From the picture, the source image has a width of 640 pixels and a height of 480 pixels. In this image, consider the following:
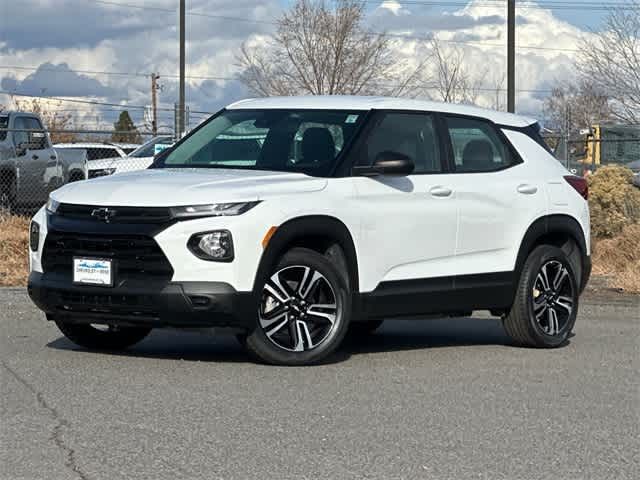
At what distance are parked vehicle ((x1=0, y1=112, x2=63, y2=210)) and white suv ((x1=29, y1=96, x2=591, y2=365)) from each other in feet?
40.5

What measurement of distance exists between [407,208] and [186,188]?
1.66 meters

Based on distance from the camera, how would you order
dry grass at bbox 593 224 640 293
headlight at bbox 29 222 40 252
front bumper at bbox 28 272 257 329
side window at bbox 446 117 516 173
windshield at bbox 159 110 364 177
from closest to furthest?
front bumper at bbox 28 272 257 329 < headlight at bbox 29 222 40 252 < windshield at bbox 159 110 364 177 < side window at bbox 446 117 516 173 < dry grass at bbox 593 224 640 293

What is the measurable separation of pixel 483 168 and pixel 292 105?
1506 mm

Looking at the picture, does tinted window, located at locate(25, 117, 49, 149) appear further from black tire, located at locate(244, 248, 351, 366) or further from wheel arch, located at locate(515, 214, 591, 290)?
black tire, located at locate(244, 248, 351, 366)

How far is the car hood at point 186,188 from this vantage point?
27.3 feet

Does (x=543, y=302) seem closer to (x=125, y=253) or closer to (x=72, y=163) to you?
→ (x=125, y=253)

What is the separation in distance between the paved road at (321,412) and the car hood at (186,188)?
3.54 ft

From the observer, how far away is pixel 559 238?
10.6m

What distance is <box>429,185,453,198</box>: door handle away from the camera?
9445 millimetres

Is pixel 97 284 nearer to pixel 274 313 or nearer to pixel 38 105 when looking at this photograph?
pixel 274 313

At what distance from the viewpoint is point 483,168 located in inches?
395

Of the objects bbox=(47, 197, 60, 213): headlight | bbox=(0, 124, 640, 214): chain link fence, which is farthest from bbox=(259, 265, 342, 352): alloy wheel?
bbox=(0, 124, 640, 214): chain link fence

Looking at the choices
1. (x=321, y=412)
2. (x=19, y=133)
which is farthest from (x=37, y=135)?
(x=321, y=412)

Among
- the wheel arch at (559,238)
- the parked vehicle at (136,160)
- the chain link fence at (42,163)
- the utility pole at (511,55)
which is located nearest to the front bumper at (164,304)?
the wheel arch at (559,238)
